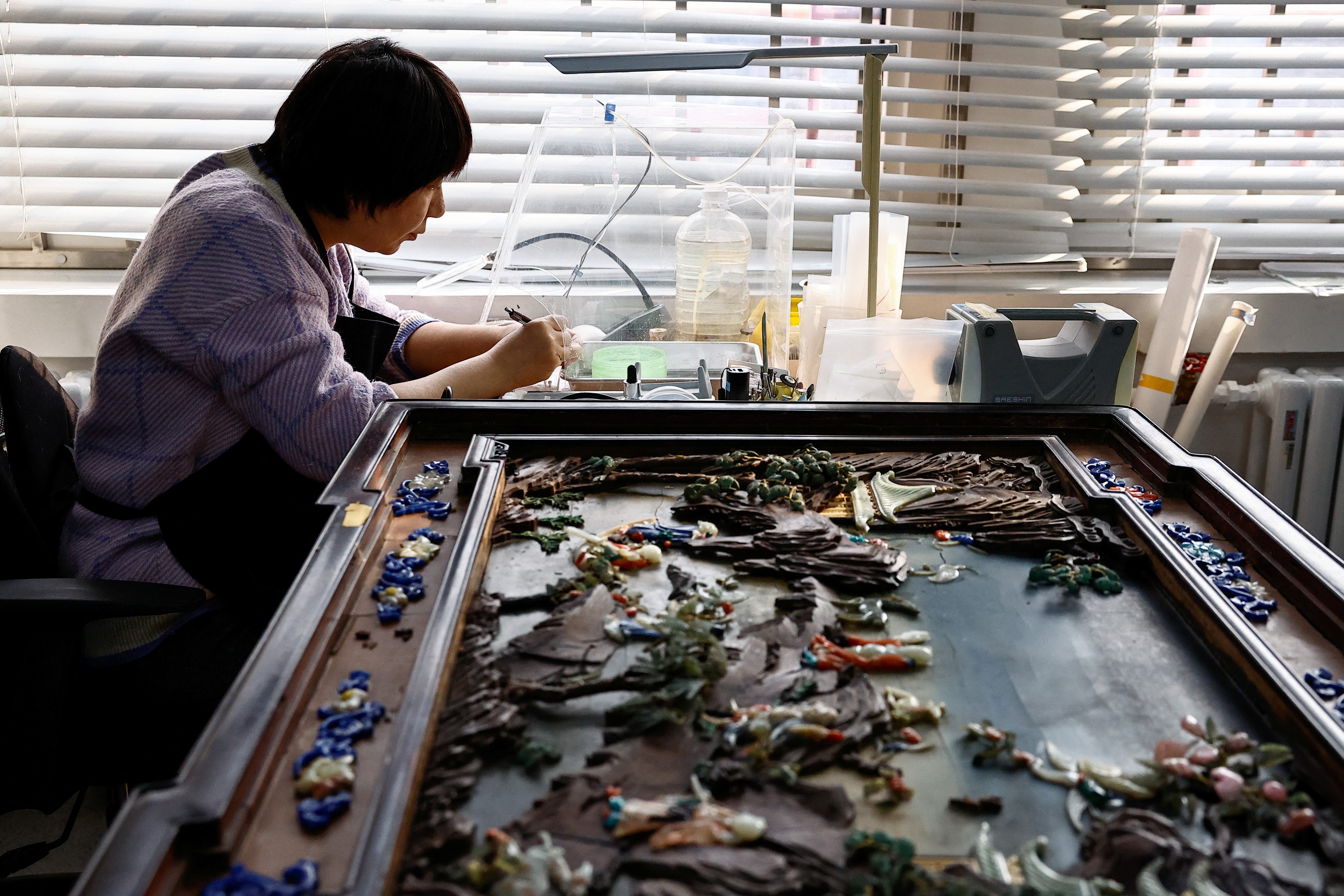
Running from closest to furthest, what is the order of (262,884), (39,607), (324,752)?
(262,884) → (324,752) → (39,607)

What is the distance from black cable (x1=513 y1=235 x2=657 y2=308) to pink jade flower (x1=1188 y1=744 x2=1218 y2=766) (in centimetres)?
150

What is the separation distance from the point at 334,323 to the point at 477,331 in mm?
415

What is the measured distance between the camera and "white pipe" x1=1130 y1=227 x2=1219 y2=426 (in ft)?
7.34

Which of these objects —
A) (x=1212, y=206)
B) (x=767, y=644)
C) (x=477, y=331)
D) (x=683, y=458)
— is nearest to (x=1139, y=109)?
(x=1212, y=206)

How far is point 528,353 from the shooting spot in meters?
1.68

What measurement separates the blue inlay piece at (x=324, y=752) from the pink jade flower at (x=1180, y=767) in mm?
557

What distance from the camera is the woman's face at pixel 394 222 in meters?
1.51

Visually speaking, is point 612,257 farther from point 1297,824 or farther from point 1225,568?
point 1297,824

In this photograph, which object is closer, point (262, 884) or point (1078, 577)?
point (262, 884)

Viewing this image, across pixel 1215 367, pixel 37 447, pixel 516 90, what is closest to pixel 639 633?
pixel 37 447

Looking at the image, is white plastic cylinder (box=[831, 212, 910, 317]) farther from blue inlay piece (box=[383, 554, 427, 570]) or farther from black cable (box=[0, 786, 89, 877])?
black cable (box=[0, 786, 89, 877])

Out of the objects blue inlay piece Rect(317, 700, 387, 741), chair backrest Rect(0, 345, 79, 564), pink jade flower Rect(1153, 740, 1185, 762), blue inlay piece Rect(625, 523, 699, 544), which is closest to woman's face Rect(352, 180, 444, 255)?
chair backrest Rect(0, 345, 79, 564)

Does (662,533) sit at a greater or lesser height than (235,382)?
lesser

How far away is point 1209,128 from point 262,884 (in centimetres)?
266
